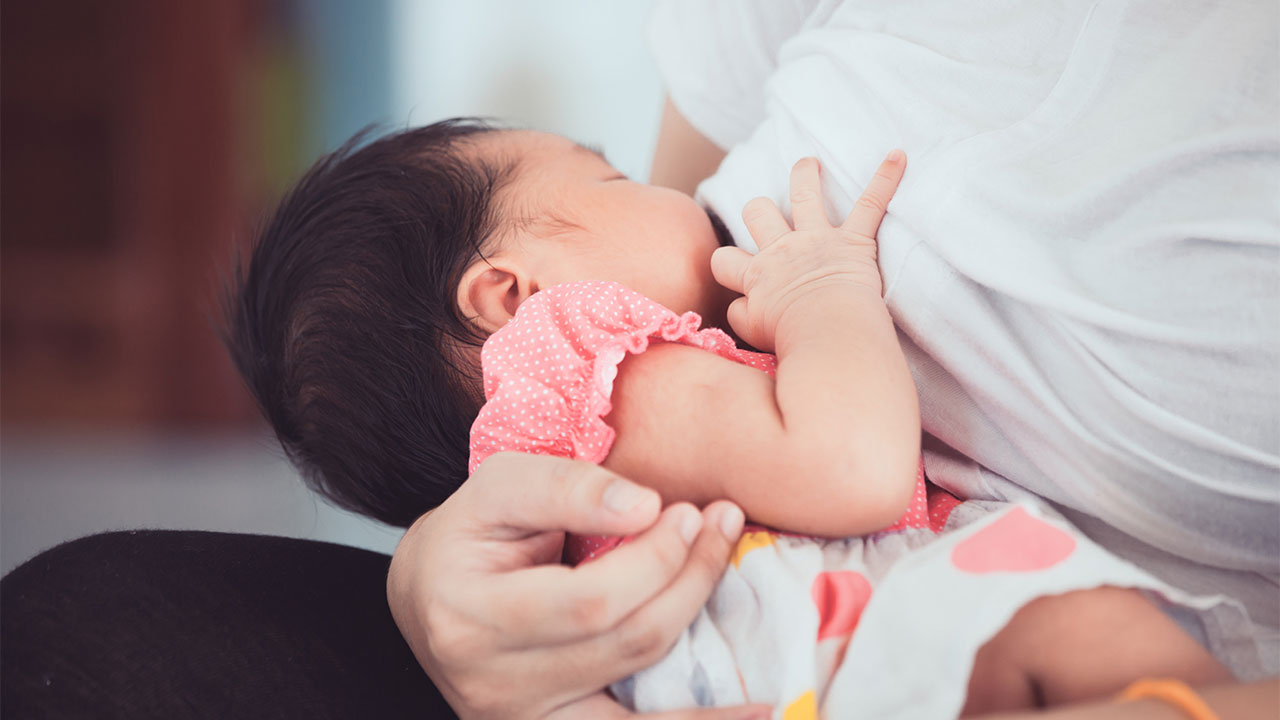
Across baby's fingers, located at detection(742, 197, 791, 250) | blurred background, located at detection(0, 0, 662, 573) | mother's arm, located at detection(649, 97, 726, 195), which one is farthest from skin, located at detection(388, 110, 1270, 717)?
blurred background, located at detection(0, 0, 662, 573)

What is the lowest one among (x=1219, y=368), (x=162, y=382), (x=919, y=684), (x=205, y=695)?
(x=162, y=382)

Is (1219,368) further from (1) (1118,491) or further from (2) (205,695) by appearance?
(2) (205,695)

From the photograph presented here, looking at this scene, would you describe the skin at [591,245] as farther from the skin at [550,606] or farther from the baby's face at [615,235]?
the skin at [550,606]

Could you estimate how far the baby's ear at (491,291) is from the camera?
78 cm

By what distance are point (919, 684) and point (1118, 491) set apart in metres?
0.21

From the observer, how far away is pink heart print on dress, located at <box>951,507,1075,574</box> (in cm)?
50

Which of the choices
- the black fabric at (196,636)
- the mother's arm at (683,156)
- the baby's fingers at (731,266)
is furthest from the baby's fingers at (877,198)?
the mother's arm at (683,156)

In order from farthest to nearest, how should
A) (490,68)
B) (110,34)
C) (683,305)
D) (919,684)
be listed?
(110,34) < (490,68) < (683,305) < (919,684)

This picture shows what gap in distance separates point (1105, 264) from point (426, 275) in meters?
0.56

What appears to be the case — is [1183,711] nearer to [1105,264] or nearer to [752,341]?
[1105,264]

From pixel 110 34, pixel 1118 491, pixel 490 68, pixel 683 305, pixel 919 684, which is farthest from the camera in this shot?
pixel 110 34

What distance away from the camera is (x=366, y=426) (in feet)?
2.77

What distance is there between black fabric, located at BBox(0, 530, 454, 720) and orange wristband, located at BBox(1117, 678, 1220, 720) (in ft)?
1.56

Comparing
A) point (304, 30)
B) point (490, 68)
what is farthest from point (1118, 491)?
point (304, 30)
